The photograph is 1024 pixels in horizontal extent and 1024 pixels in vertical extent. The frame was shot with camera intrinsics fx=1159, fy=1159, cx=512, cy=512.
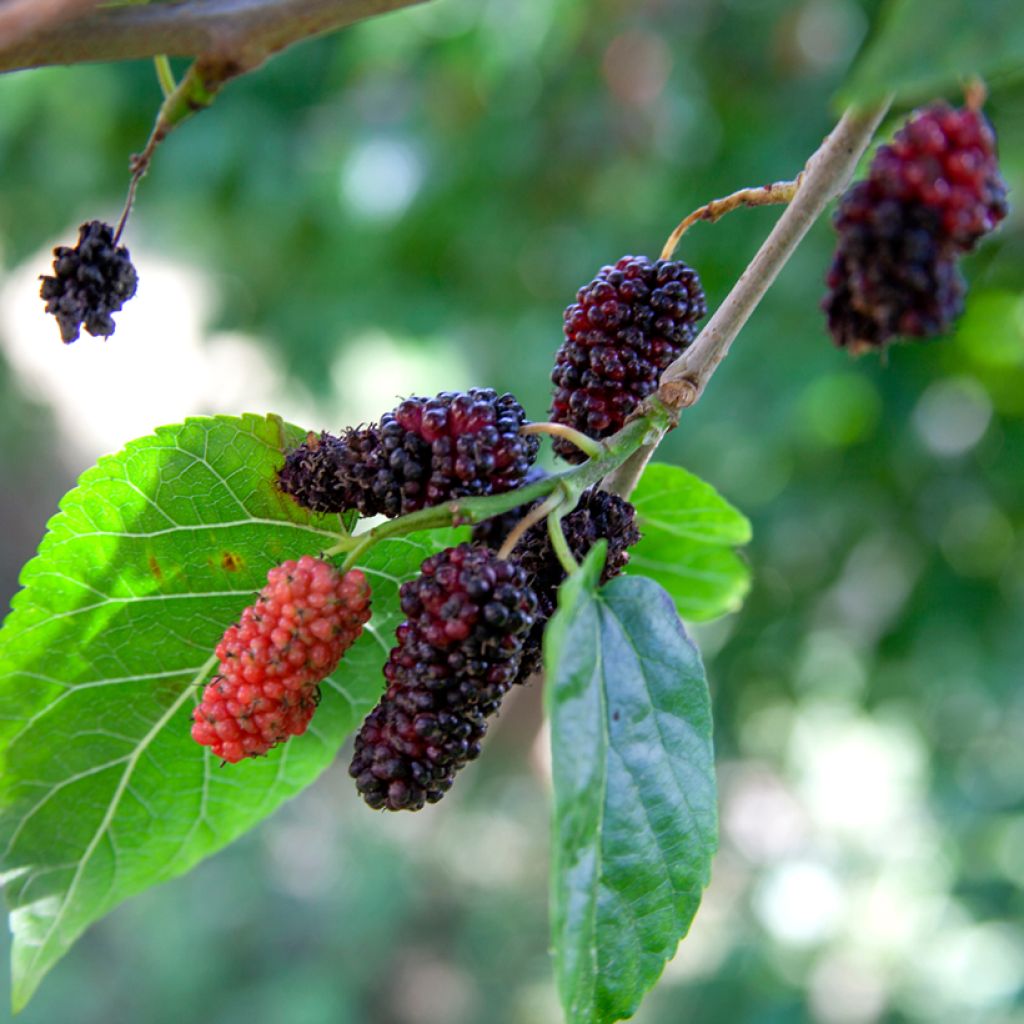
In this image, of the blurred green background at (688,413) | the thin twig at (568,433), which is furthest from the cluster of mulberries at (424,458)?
the blurred green background at (688,413)

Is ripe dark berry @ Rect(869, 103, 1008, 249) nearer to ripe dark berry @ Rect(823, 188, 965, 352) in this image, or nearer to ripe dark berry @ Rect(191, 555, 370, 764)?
ripe dark berry @ Rect(823, 188, 965, 352)

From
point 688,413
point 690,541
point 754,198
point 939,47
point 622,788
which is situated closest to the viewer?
point 939,47

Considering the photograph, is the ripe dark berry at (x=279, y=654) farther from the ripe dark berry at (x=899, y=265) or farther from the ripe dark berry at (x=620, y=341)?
the ripe dark berry at (x=899, y=265)

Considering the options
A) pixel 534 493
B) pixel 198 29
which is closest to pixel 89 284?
pixel 198 29

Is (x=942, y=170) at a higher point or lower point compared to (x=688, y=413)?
lower

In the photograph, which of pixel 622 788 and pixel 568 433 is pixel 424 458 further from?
pixel 622 788

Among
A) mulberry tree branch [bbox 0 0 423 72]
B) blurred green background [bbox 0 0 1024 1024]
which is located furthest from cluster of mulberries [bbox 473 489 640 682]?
blurred green background [bbox 0 0 1024 1024]

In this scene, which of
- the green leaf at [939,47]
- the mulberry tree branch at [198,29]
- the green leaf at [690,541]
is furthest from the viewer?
the green leaf at [690,541]
